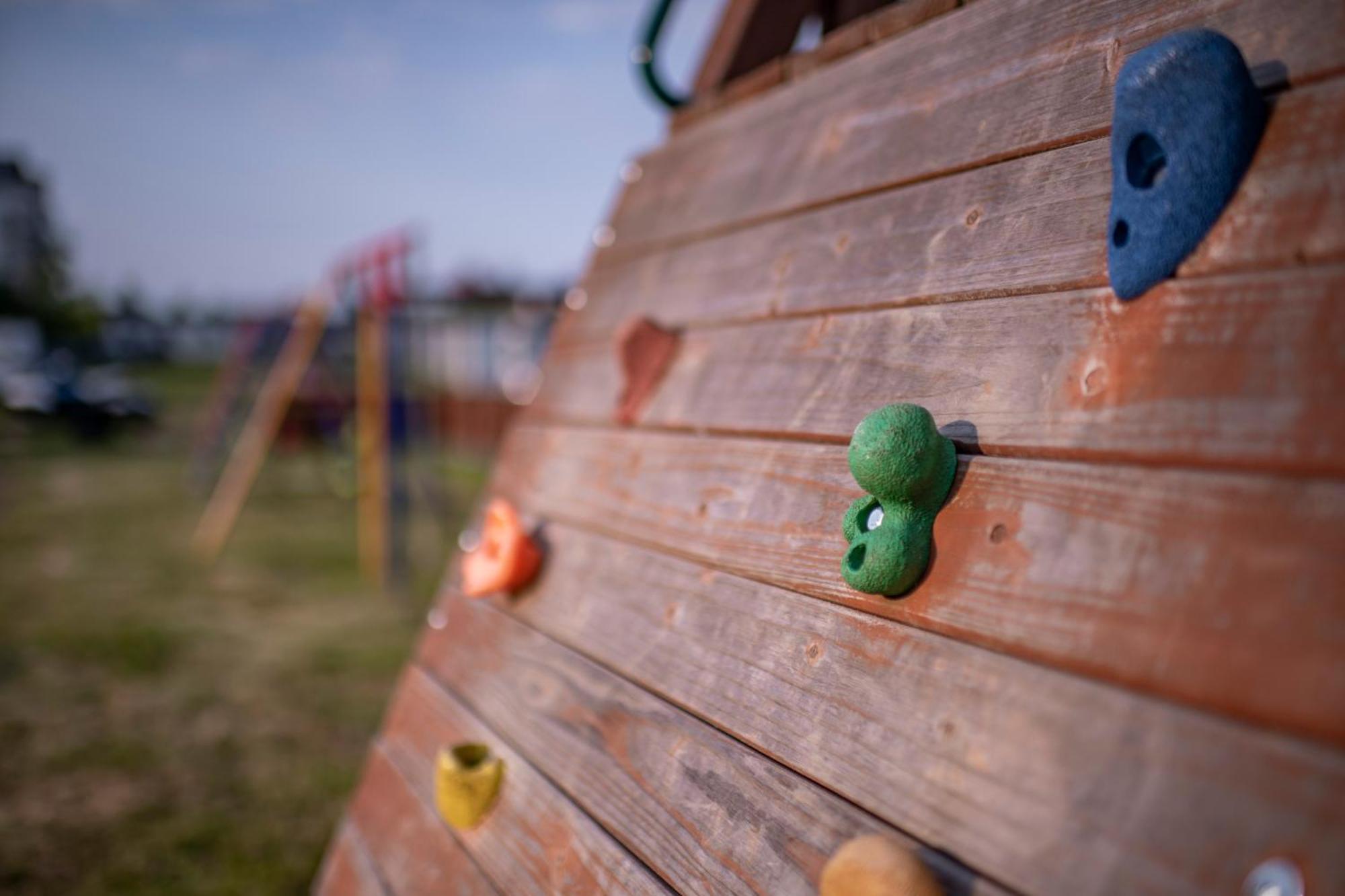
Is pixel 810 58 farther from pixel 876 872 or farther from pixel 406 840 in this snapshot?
pixel 406 840

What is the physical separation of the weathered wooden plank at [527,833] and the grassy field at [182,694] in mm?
1673

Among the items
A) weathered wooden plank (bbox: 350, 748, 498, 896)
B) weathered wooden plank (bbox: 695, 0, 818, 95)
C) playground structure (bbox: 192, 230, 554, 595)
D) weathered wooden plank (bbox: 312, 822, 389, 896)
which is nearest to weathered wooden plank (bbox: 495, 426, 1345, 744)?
weathered wooden plank (bbox: 350, 748, 498, 896)

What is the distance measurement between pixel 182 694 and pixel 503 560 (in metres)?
3.54

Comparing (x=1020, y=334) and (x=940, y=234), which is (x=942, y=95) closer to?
(x=940, y=234)

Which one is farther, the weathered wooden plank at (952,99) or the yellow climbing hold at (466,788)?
the yellow climbing hold at (466,788)

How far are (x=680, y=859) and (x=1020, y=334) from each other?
675 mm

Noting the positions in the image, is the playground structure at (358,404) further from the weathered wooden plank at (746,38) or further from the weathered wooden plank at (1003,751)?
the weathered wooden plank at (1003,751)

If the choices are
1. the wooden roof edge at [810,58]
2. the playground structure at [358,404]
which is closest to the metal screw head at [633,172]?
the wooden roof edge at [810,58]

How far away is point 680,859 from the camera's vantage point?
3.00 feet

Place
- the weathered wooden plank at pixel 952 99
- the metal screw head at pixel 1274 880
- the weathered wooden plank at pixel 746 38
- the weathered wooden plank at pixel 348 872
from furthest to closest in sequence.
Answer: the weathered wooden plank at pixel 746 38 → the weathered wooden plank at pixel 348 872 → the weathered wooden plank at pixel 952 99 → the metal screw head at pixel 1274 880

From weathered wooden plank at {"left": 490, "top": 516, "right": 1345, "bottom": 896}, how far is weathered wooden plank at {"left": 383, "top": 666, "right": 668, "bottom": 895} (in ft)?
0.64

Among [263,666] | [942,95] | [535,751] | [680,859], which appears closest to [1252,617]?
[680,859]

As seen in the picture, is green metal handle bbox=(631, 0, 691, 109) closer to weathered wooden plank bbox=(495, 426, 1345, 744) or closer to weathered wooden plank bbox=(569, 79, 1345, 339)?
weathered wooden plank bbox=(569, 79, 1345, 339)

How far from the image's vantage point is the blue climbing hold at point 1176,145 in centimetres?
69
